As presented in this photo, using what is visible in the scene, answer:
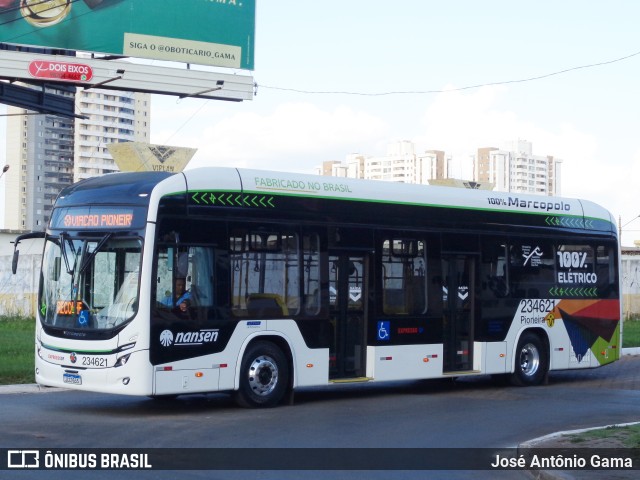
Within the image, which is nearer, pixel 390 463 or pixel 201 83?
pixel 390 463

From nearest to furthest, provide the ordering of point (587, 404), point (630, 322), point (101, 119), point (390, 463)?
1. point (390, 463)
2. point (587, 404)
3. point (630, 322)
4. point (101, 119)

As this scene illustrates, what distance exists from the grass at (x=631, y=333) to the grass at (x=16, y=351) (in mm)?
16006

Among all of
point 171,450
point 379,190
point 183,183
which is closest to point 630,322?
point 379,190

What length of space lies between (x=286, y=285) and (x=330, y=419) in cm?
217

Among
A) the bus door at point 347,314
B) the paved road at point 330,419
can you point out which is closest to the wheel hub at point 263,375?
the paved road at point 330,419

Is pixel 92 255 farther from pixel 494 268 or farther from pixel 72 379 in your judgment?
pixel 494 268

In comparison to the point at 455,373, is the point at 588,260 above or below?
above

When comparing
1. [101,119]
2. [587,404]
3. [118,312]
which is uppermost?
[101,119]

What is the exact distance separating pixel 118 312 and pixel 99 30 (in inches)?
626

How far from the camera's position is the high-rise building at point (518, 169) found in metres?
111

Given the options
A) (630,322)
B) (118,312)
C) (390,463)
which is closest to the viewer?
(390,463)

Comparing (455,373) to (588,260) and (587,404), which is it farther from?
(588,260)

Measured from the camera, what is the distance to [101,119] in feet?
486

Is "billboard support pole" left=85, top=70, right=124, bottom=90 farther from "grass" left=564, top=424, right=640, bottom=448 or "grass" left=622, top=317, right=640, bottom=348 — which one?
"grass" left=564, top=424, right=640, bottom=448
